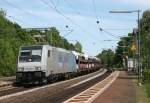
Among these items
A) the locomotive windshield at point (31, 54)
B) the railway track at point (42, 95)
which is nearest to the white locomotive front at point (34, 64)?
the locomotive windshield at point (31, 54)

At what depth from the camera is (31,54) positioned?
42.6 m

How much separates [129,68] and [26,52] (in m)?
67.7

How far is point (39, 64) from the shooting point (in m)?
42.2

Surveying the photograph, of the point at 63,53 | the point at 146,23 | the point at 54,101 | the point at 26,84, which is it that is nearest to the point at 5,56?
the point at 63,53

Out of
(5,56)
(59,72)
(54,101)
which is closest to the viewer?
(54,101)

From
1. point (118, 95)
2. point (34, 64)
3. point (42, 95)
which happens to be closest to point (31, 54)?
point (34, 64)

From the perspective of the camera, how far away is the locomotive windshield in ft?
139

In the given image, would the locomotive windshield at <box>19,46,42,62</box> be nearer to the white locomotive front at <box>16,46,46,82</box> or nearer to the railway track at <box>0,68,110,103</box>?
the white locomotive front at <box>16,46,46,82</box>

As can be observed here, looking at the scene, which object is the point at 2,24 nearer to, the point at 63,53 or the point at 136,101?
the point at 63,53

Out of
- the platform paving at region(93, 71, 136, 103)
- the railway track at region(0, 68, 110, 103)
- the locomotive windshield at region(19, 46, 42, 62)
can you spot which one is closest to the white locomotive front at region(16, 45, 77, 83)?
the locomotive windshield at region(19, 46, 42, 62)

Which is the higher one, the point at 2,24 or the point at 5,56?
the point at 2,24

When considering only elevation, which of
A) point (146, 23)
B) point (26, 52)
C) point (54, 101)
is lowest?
point (54, 101)

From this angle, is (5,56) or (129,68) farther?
(129,68)

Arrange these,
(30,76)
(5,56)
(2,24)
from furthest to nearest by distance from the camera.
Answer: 1. (2,24)
2. (5,56)
3. (30,76)
